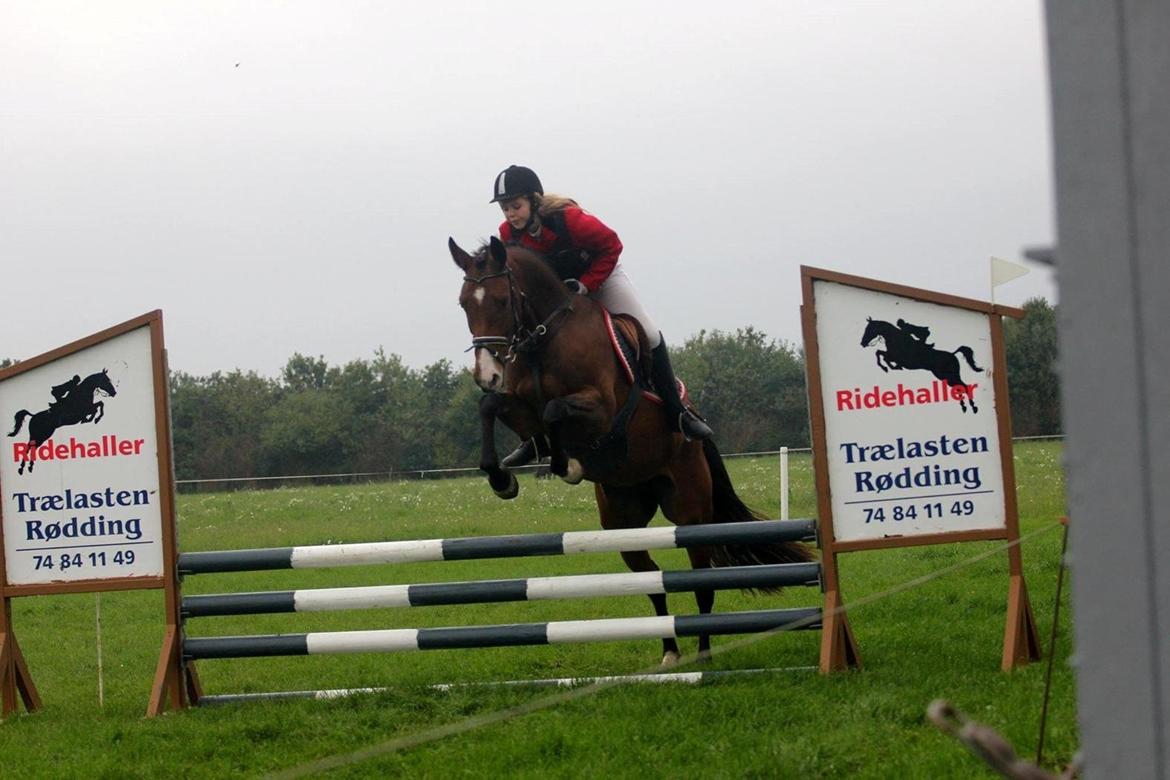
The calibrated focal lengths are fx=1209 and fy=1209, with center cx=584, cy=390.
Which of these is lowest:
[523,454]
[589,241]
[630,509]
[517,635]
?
[517,635]

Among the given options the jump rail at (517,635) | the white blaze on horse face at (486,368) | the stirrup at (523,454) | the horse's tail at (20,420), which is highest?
the white blaze on horse face at (486,368)

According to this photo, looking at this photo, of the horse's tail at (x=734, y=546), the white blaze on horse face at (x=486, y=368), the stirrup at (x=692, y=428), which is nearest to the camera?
the white blaze on horse face at (x=486, y=368)

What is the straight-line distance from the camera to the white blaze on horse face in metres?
6.01

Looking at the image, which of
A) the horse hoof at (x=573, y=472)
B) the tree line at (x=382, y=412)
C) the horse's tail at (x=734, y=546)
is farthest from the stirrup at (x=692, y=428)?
the tree line at (x=382, y=412)

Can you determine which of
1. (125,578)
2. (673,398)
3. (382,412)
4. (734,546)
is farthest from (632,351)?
(382,412)

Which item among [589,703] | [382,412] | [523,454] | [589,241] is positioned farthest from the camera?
[382,412]

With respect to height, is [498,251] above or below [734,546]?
above

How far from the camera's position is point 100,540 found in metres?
6.21

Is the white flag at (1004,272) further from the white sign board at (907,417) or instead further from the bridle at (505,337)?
the bridle at (505,337)

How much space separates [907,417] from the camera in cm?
575

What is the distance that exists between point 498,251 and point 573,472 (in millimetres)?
1216

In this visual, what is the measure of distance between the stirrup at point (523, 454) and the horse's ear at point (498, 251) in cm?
102

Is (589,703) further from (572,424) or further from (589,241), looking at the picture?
(589,241)

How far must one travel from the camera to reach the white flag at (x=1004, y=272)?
5.56 metres
